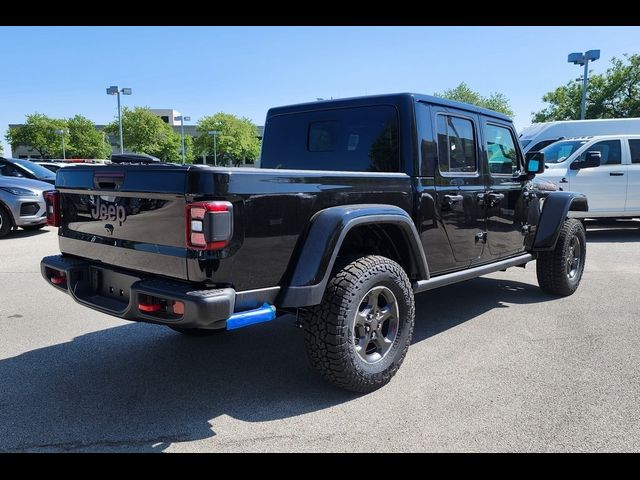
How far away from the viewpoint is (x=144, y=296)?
8.50 ft

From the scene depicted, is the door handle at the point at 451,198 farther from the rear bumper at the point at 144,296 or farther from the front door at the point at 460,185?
the rear bumper at the point at 144,296

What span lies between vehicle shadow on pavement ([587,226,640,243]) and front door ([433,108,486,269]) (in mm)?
6686

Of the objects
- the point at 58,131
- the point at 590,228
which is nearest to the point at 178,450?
the point at 590,228

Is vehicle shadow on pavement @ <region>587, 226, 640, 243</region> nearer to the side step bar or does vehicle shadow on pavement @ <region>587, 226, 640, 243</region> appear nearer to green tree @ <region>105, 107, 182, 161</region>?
the side step bar

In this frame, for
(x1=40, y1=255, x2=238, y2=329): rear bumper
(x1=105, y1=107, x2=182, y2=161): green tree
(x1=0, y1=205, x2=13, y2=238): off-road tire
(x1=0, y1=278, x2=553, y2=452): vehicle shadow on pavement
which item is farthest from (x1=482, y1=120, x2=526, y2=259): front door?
A: (x1=105, y1=107, x2=182, y2=161): green tree

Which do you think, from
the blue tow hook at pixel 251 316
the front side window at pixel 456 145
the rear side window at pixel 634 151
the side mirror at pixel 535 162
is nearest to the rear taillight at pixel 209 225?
the blue tow hook at pixel 251 316

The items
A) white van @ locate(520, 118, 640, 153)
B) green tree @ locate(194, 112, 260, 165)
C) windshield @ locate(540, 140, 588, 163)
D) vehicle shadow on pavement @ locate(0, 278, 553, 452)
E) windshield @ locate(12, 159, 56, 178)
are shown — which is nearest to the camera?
vehicle shadow on pavement @ locate(0, 278, 553, 452)

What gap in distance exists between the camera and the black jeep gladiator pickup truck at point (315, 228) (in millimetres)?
2539

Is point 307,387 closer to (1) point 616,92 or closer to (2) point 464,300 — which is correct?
(2) point 464,300

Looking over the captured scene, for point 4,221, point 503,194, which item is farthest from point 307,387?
point 4,221

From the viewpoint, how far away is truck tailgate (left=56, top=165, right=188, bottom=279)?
2.57 m

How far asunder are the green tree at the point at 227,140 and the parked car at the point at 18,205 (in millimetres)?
56135

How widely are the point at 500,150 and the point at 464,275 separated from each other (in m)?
1.40
